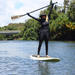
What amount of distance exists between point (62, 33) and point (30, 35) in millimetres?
21282

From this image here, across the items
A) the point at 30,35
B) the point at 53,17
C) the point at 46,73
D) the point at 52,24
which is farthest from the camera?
Result: the point at 30,35

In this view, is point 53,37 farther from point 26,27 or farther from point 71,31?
point 26,27

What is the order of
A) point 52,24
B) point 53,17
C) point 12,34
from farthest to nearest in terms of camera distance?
point 12,34, point 53,17, point 52,24

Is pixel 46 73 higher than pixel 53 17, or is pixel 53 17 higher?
pixel 53 17

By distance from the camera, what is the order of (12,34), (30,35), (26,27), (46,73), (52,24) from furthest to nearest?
(12,34) → (26,27) → (30,35) → (52,24) → (46,73)

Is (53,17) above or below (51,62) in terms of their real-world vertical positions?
above

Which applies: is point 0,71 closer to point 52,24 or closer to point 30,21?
point 52,24

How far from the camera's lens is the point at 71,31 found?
6594cm

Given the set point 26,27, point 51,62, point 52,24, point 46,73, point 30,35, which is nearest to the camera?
point 46,73

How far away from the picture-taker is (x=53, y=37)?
220 ft

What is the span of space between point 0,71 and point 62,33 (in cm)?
5622

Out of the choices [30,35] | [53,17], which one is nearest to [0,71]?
[53,17]

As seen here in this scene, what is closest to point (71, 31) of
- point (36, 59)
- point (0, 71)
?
point (36, 59)

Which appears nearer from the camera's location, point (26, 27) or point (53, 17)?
point (53, 17)
